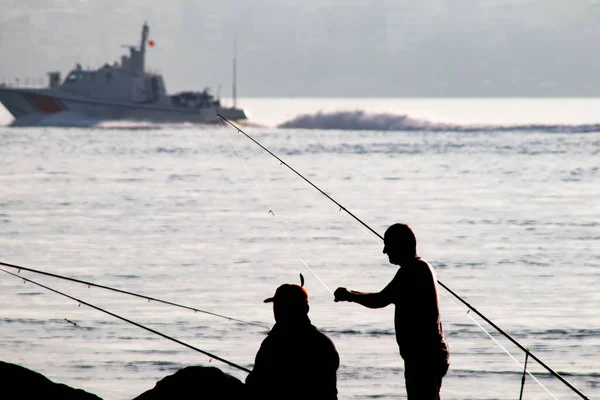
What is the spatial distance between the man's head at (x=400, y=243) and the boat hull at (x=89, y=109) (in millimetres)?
76803

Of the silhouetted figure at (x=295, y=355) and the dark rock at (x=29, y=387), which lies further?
the dark rock at (x=29, y=387)

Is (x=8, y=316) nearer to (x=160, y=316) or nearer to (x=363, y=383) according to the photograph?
(x=160, y=316)

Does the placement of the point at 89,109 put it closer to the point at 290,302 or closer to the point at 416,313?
the point at 416,313

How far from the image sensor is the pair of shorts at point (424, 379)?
529 cm

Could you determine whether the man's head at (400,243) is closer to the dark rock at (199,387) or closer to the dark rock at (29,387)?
the dark rock at (199,387)

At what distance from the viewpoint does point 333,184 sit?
32844 mm

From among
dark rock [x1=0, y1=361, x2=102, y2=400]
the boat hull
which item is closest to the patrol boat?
the boat hull

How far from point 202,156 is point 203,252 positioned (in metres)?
35.5

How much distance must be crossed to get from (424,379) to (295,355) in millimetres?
836

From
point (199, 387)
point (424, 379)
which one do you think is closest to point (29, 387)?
point (199, 387)

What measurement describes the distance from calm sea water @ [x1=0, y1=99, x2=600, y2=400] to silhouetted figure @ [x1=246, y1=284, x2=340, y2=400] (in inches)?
116

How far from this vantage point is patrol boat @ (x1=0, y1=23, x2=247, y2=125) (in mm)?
81562

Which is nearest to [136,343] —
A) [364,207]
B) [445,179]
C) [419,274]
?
[419,274]

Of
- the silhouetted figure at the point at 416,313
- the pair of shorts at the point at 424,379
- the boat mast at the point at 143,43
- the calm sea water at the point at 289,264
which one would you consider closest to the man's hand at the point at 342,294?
the silhouetted figure at the point at 416,313
